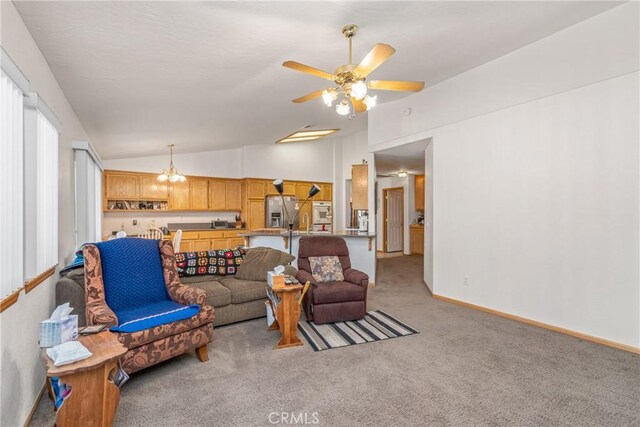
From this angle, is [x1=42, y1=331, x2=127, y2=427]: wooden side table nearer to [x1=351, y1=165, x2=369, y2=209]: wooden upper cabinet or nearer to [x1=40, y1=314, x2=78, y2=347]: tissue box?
[x1=40, y1=314, x2=78, y2=347]: tissue box

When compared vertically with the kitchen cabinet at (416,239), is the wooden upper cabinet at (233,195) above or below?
above

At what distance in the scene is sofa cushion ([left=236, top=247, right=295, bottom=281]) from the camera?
151 inches

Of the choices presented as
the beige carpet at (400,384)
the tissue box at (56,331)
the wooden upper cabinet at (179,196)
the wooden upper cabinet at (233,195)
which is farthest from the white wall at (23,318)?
the wooden upper cabinet at (233,195)

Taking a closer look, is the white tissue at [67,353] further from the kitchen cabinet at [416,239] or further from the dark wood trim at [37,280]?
the kitchen cabinet at [416,239]

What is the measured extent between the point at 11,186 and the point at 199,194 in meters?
5.73

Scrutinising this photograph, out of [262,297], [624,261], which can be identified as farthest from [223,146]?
[624,261]

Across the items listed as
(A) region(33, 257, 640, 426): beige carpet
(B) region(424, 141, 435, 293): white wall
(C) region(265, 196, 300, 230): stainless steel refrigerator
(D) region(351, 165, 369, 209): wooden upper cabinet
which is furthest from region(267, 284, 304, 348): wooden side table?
(C) region(265, 196, 300, 230): stainless steel refrigerator

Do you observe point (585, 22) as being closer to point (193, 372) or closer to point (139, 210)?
point (193, 372)

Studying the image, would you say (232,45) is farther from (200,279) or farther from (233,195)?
(233,195)

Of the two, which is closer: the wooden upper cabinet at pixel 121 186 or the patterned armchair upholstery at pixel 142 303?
the patterned armchair upholstery at pixel 142 303

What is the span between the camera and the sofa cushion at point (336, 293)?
3.45 meters

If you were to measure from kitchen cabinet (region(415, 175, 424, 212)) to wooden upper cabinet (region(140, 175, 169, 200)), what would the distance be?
657cm

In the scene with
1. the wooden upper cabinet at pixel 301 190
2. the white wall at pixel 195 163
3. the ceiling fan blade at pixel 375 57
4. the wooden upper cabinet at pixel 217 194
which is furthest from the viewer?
the wooden upper cabinet at pixel 301 190

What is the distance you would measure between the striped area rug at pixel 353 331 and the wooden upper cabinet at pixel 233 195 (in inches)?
194
